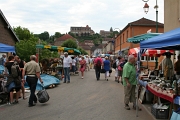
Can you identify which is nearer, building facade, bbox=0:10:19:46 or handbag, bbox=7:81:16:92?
handbag, bbox=7:81:16:92

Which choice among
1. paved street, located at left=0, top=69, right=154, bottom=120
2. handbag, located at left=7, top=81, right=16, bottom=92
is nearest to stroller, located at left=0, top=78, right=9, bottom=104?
handbag, located at left=7, top=81, right=16, bottom=92

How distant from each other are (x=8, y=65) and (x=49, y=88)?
4.76 metres

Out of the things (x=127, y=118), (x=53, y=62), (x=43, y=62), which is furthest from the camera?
(x=53, y=62)

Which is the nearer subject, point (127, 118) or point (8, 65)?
point (127, 118)

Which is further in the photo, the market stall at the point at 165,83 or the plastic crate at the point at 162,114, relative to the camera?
the plastic crate at the point at 162,114

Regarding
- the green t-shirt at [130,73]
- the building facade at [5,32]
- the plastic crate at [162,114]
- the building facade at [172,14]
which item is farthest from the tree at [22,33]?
the plastic crate at [162,114]

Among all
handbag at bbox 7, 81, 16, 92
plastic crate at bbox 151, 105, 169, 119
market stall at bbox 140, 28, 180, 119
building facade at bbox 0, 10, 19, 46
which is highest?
building facade at bbox 0, 10, 19, 46

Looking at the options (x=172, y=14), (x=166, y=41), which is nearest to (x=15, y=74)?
(x=166, y=41)

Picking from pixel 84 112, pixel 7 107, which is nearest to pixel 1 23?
pixel 7 107

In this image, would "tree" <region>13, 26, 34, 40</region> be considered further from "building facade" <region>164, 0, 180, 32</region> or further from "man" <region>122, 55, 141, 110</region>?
"man" <region>122, 55, 141, 110</region>

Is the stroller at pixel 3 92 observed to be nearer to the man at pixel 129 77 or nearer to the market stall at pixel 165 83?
the man at pixel 129 77

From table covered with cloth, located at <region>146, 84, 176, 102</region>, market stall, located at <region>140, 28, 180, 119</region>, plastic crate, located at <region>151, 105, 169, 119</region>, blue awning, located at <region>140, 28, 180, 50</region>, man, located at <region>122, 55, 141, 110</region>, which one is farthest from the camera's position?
man, located at <region>122, 55, 141, 110</region>

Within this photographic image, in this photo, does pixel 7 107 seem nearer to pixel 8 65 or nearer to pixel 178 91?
pixel 8 65

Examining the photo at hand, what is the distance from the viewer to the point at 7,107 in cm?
846
